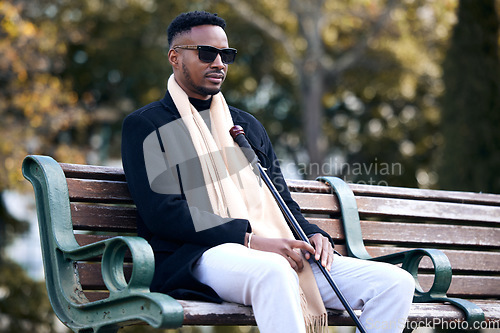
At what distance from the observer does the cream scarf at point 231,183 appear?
10.7 ft

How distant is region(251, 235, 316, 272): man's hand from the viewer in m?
3.17

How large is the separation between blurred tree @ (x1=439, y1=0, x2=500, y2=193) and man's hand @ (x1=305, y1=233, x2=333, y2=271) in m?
5.63

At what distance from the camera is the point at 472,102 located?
31.2ft

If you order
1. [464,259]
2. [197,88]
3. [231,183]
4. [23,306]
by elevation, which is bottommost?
[23,306]

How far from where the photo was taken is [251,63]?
70.1 ft

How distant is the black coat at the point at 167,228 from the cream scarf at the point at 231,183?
0.41 feet

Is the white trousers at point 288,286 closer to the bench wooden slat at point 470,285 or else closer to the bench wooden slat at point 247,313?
the bench wooden slat at point 247,313

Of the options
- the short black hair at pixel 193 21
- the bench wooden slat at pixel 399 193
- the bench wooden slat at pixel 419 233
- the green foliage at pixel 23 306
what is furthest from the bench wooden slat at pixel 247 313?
the green foliage at pixel 23 306

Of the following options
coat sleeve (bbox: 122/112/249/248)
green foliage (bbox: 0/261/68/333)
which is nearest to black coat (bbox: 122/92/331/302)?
coat sleeve (bbox: 122/112/249/248)

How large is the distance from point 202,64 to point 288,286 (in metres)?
1.20

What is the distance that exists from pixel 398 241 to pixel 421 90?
1818 centimetres

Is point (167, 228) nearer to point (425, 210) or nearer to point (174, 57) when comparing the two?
point (174, 57)

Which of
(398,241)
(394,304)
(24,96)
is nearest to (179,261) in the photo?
(394,304)

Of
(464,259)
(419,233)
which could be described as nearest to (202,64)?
(419,233)
